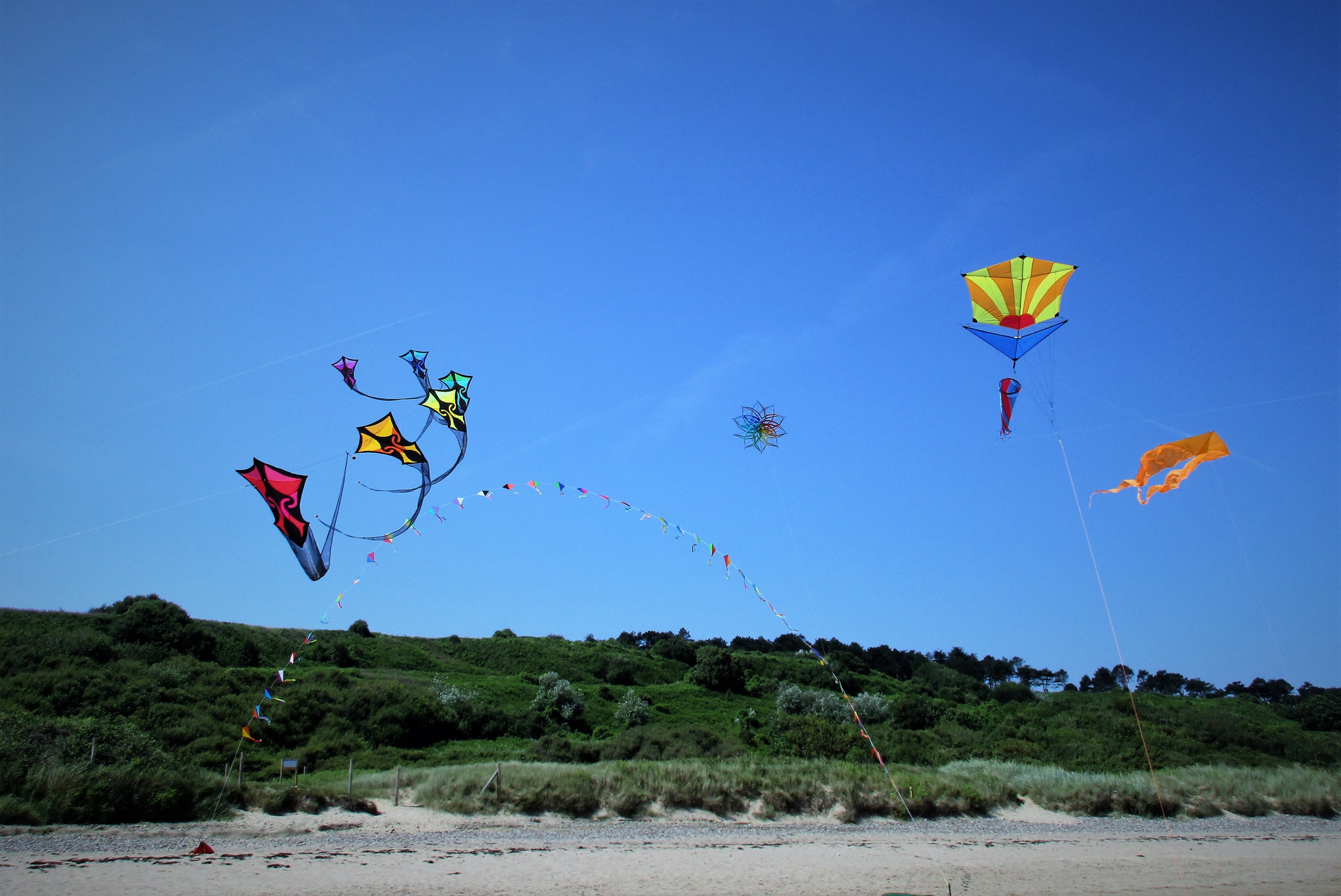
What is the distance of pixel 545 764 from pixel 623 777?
2.81 meters

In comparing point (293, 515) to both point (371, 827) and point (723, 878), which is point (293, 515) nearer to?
point (371, 827)

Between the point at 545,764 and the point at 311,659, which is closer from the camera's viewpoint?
the point at 545,764

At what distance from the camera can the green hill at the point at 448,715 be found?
1684 centimetres

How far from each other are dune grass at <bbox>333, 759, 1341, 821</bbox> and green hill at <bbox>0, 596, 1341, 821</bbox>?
294 centimetres

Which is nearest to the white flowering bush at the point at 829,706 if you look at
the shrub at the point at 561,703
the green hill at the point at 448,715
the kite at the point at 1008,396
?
the green hill at the point at 448,715

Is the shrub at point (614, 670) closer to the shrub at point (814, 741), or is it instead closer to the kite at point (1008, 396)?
the shrub at point (814, 741)

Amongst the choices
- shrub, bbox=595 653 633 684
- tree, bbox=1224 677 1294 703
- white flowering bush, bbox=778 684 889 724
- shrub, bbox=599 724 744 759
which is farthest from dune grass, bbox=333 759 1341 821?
tree, bbox=1224 677 1294 703

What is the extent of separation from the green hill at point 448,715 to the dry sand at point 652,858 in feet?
9.13

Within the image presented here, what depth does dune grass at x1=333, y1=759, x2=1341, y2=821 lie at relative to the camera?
16.1 metres

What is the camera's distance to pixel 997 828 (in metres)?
16.4

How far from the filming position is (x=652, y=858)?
13000 mm

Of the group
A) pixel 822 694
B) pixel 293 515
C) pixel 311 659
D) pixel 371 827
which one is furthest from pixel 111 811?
pixel 822 694

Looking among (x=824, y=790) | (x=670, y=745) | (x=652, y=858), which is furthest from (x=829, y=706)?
(x=652, y=858)

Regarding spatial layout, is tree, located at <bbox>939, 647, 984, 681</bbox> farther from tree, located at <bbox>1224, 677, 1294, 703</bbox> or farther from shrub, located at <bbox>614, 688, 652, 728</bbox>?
shrub, located at <bbox>614, 688, 652, 728</bbox>
